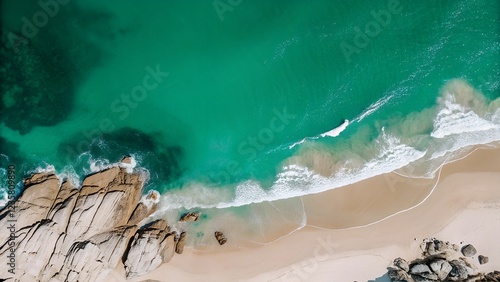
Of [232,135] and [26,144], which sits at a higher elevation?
[232,135]

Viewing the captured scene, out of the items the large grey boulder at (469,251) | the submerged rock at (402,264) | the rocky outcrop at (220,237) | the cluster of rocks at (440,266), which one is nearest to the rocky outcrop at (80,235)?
the rocky outcrop at (220,237)

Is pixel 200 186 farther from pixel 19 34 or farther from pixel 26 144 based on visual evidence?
pixel 19 34

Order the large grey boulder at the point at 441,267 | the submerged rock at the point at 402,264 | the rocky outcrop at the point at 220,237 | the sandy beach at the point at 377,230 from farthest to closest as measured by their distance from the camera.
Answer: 1. the rocky outcrop at the point at 220,237
2. the sandy beach at the point at 377,230
3. the submerged rock at the point at 402,264
4. the large grey boulder at the point at 441,267

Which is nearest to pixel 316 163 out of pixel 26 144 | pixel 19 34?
pixel 26 144

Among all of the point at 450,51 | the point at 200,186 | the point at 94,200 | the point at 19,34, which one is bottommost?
the point at 94,200

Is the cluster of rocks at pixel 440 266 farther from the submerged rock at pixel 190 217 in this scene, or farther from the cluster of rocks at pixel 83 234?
the cluster of rocks at pixel 83 234

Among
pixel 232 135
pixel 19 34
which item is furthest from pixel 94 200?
pixel 19 34
